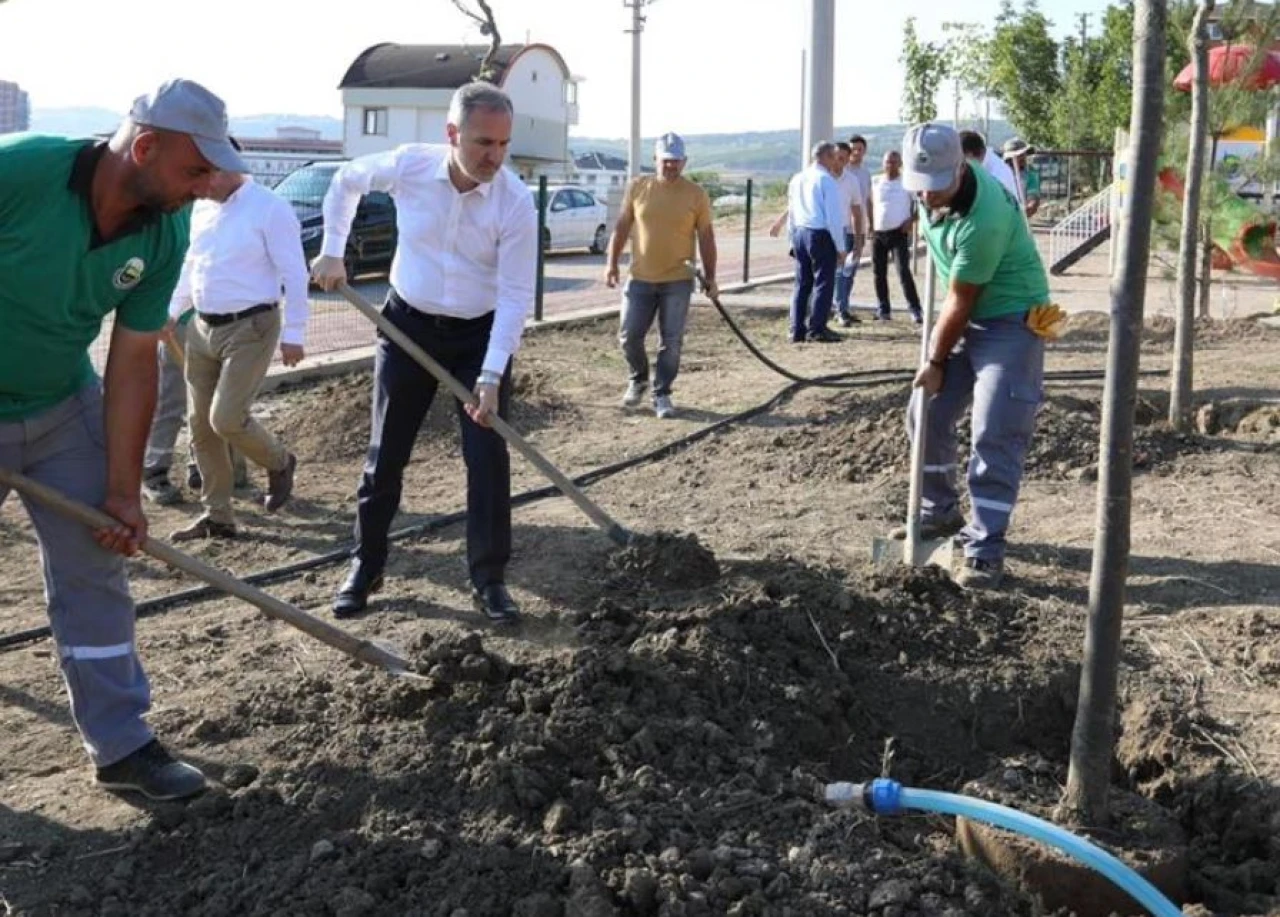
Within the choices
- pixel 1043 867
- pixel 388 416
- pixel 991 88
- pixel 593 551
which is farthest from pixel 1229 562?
pixel 991 88

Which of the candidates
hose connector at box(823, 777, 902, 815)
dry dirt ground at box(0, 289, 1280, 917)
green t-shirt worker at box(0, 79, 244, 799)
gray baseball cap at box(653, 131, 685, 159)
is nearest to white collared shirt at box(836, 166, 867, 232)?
gray baseball cap at box(653, 131, 685, 159)

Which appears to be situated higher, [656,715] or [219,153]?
[219,153]

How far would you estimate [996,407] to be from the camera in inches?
Result: 229

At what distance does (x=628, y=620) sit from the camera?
5.11 meters

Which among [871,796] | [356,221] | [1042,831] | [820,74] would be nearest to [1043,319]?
[871,796]

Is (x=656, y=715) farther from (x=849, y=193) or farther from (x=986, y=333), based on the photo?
(x=849, y=193)

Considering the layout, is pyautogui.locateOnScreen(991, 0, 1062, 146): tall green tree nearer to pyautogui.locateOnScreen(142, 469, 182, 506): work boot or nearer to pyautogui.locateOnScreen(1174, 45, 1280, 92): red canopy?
pyautogui.locateOnScreen(1174, 45, 1280, 92): red canopy

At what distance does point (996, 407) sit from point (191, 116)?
11.2 ft

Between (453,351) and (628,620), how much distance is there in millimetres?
1148

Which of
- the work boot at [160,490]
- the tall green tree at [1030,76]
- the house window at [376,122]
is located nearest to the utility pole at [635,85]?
the tall green tree at [1030,76]

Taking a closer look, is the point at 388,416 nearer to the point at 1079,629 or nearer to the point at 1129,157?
the point at 1079,629

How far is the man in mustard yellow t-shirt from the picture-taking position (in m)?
9.55

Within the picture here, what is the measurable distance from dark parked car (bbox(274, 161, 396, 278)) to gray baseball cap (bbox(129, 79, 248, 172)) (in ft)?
47.8

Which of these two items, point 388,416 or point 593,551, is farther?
point 593,551
